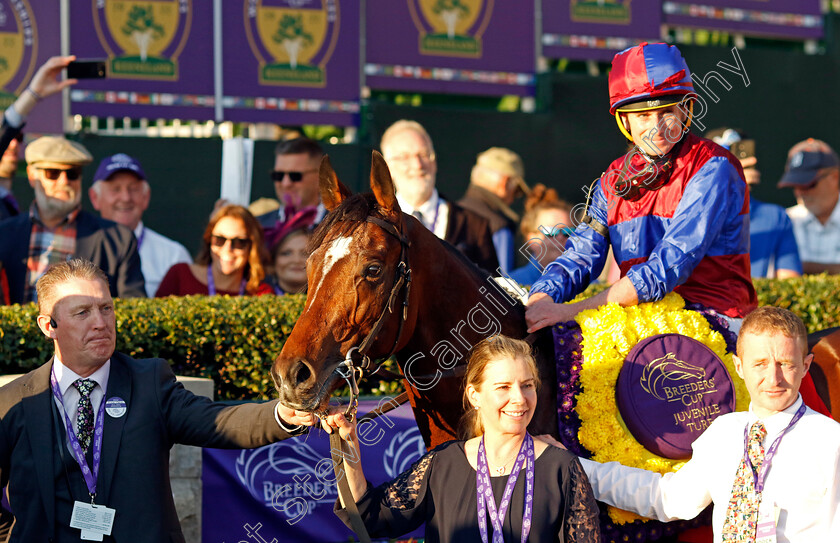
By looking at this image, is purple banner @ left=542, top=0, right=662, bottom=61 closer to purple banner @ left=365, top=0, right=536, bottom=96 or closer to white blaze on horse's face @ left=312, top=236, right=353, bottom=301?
purple banner @ left=365, top=0, right=536, bottom=96

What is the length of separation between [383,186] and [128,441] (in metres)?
1.23

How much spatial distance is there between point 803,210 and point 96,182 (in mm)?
5357

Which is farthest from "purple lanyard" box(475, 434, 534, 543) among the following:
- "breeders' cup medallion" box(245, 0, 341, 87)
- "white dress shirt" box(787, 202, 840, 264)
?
"breeders' cup medallion" box(245, 0, 341, 87)

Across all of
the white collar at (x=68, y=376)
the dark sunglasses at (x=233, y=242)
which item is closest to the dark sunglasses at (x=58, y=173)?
the dark sunglasses at (x=233, y=242)

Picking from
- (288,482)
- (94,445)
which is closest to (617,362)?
(94,445)

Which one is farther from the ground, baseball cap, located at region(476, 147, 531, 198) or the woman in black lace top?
baseball cap, located at region(476, 147, 531, 198)

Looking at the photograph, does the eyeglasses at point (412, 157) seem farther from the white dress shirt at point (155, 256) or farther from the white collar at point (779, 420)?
the white collar at point (779, 420)

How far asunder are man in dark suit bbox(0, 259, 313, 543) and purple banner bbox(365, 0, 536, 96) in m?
5.49

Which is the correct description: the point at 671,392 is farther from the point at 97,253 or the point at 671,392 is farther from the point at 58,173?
the point at 58,173

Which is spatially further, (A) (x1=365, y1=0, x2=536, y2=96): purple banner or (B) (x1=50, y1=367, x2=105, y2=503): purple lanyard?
(A) (x1=365, y1=0, x2=536, y2=96): purple banner

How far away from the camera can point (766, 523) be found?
117 inches

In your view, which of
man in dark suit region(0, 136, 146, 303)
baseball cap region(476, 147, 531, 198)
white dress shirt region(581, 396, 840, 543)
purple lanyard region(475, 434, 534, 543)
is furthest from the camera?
baseball cap region(476, 147, 531, 198)

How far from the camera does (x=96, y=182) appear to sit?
6.88 meters

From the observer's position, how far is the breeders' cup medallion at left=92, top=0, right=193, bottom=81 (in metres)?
7.55
